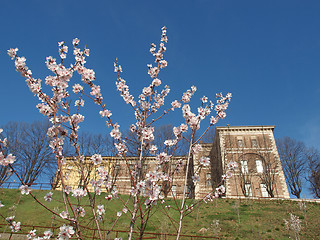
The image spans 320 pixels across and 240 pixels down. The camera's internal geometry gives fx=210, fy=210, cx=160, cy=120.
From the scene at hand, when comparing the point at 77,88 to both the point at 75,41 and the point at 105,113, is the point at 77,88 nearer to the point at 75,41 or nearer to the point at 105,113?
the point at 105,113

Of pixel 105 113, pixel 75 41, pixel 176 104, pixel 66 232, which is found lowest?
pixel 66 232

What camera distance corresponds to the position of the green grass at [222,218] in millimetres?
13406

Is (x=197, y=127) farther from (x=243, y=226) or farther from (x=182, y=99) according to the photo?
(x=243, y=226)

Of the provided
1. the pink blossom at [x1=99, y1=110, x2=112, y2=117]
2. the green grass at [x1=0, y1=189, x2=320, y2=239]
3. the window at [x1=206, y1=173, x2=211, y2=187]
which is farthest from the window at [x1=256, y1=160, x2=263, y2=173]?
the pink blossom at [x1=99, y1=110, x2=112, y2=117]

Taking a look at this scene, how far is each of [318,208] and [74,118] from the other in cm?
2364

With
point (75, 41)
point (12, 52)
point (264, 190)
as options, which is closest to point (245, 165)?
point (264, 190)

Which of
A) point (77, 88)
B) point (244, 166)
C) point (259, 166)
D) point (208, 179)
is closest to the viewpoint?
point (77, 88)

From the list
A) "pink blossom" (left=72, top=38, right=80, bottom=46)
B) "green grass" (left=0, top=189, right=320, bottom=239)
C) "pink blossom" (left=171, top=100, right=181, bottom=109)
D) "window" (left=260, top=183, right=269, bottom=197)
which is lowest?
"pink blossom" (left=72, top=38, right=80, bottom=46)

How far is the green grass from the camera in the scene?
13.4 meters

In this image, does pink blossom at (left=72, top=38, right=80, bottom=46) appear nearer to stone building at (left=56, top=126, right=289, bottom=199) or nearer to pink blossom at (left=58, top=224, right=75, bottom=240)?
pink blossom at (left=58, top=224, right=75, bottom=240)

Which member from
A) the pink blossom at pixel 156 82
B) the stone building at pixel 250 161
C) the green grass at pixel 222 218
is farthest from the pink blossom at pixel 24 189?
the stone building at pixel 250 161

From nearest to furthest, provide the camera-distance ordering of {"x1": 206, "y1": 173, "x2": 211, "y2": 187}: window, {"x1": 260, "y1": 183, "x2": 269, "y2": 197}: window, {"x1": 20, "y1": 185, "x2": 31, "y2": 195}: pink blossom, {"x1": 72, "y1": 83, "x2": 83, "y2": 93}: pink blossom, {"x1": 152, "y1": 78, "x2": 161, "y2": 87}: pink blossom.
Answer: {"x1": 20, "y1": 185, "x2": 31, "y2": 195}: pink blossom
{"x1": 72, "y1": 83, "x2": 83, "y2": 93}: pink blossom
{"x1": 152, "y1": 78, "x2": 161, "y2": 87}: pink blossom
{"x1": 260, "y1": 183, "x2": 269, "y2": 197}: window
{"x1": 206, "y1": 173, "x2": 211, "y2": 187}: window

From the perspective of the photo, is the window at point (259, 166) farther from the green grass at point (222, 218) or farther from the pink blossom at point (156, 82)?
the pink blossom at point (156, 82)

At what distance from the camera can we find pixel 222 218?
1667cm
